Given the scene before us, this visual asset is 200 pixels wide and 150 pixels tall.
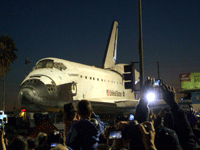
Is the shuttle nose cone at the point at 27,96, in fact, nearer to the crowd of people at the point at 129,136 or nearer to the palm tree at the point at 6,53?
the crowd of people at the point at 129,136

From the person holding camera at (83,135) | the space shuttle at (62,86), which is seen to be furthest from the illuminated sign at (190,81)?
the person holding camera at (83,135)

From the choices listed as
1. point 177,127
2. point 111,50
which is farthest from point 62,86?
point 177,127

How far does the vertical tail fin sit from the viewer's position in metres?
25.3

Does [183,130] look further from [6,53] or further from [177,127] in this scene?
[6,53]

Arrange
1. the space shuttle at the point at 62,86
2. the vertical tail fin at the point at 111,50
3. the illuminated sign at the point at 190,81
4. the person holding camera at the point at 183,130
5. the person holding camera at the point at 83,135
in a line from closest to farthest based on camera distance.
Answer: the person holding camera at the point at 183,130 → the person holding camera at the point at 83,135 → the space shuttle at the point at 62,86 → the vertical tail fin at the point at 111,50 → the illuminated sign at the point at 190,81

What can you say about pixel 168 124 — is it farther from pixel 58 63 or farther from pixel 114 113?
pixel 114 113

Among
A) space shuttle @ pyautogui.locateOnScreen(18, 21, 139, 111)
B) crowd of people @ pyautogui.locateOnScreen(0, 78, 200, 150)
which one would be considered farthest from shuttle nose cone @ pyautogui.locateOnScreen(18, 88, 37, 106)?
crowd of people @ pyautogui.locateOnScreen(0, 78, 200, 150)

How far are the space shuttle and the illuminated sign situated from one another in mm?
22149

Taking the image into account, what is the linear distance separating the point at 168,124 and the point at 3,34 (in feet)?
90.5

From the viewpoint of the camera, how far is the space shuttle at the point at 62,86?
1563cm

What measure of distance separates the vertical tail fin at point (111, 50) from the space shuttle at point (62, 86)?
9.35 feet

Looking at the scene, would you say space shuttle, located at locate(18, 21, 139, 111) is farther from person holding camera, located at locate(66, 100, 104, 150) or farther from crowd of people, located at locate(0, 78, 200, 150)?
person holding camera, located at locate(66, 100, 104, 150)

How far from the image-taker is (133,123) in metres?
2.90

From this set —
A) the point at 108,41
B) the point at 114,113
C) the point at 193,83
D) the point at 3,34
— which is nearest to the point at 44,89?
the point at 114,113
